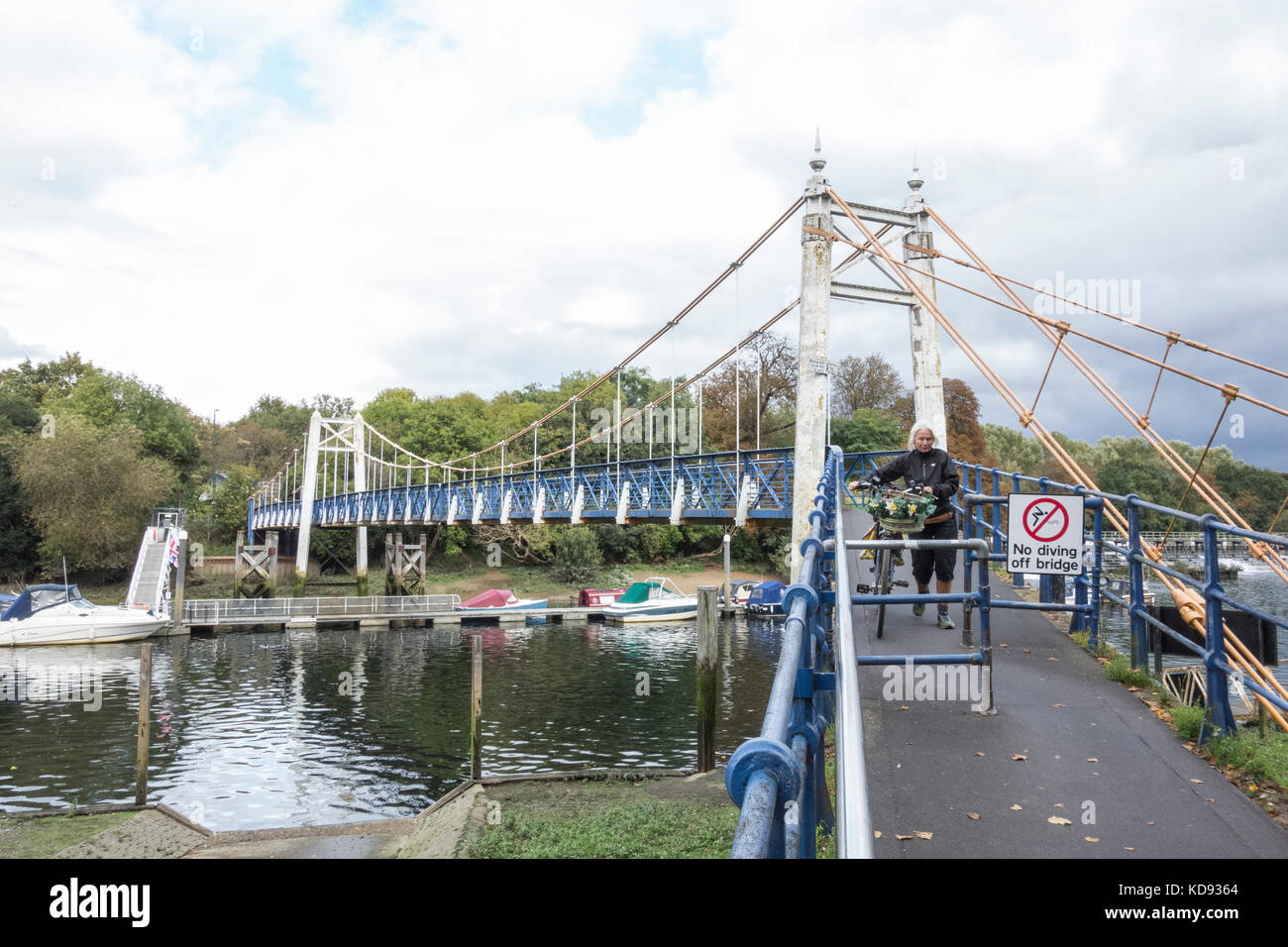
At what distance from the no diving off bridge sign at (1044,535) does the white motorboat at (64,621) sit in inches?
1182

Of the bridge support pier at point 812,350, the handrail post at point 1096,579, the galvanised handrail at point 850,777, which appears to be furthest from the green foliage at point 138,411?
the galvanised handrail at point 850,777

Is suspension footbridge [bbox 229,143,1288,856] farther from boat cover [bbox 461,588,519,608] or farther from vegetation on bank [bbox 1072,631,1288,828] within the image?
boat cover [bbox 461,588,519,608]

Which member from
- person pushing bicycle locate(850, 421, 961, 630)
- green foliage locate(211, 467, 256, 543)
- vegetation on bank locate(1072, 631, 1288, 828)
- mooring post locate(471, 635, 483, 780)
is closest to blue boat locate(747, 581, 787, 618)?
mooring post locate(471, 635, 483, 780)

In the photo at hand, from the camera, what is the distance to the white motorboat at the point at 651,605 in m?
33.7

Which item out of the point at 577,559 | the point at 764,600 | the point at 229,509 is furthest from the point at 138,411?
the point at 764,600

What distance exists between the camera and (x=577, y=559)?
140 ft

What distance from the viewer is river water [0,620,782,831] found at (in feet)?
43.0

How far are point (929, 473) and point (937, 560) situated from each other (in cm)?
66

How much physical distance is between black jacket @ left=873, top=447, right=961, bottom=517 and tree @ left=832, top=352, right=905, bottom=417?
37561mm

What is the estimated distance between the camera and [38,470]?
38844 mm

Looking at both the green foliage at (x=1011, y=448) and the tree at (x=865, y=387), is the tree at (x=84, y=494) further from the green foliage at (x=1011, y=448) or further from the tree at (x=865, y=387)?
the green foliage at (x=1011, y=448)
